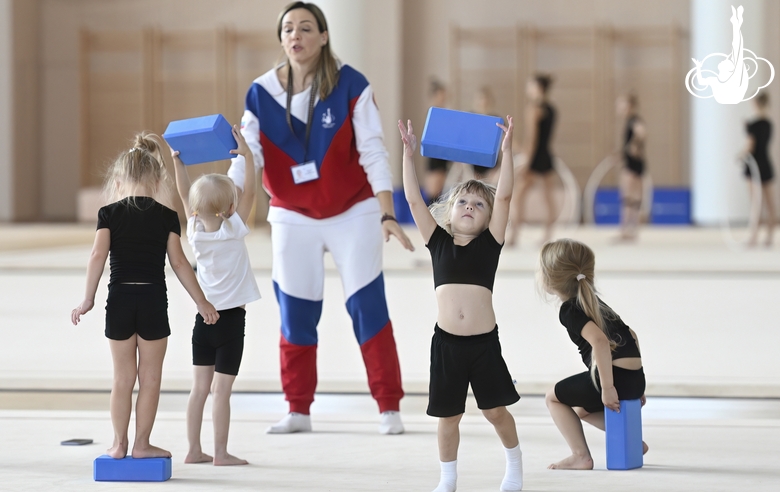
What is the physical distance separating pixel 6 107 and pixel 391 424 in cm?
1447

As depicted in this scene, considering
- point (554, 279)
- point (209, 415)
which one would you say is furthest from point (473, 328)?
point (209, 415)

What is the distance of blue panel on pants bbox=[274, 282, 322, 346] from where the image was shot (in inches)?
129

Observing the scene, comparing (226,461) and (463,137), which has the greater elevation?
(463,137)

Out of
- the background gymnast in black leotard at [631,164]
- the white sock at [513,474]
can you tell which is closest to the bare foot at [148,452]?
the white sock at [513,474]

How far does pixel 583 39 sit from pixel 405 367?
12.0m

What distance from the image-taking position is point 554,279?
8.61 feet

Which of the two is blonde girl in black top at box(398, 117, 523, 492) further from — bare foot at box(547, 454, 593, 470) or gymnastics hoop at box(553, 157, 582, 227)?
gymnastics hoop at box(553, 157, 582, 227)

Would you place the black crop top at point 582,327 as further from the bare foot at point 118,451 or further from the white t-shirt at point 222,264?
the bare foot at point 118,451

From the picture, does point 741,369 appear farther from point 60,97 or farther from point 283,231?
point 60,97

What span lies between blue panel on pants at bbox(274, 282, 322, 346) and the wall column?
11199mm

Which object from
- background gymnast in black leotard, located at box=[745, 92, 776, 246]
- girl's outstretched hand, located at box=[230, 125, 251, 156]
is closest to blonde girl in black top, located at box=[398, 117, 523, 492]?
girl's outstretched hand, located at box=[230, 125, 251, 156]

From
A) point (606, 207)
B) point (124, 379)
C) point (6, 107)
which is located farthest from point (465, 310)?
point (6, 107)

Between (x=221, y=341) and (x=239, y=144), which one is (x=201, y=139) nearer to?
(x=239, y=144)

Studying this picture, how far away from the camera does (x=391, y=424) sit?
3102 mm
